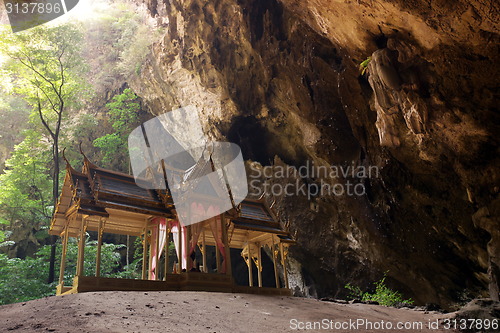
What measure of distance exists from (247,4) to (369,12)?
7765mm

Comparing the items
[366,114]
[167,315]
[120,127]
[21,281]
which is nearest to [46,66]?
[120,127]

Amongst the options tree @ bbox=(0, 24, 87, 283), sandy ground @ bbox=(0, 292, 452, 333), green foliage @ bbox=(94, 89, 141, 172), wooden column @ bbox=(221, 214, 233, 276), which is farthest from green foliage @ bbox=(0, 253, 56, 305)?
green foliage @ bbox=(94, 89, 141, 172)

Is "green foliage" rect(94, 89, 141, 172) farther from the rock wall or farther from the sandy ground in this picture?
the sandy ground

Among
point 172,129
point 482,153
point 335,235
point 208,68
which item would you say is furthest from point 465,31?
point 172,129

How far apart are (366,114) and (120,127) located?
19372mm

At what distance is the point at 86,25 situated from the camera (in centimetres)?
3294

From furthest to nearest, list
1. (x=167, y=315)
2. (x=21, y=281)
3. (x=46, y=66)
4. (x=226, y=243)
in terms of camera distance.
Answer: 1. (x=46, y=66)
2. (x=21, y=281)
3. (x=226, y=243)
4. (x=167, y=315)

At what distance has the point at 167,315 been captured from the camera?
5898mm

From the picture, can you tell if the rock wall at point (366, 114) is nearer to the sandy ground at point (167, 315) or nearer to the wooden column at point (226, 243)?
the sandy ground at point (167, 315)

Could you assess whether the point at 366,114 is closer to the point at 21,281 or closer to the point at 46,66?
the point at 21,281

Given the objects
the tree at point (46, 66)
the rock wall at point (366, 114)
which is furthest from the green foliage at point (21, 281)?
the rock wall at point (366, 114)

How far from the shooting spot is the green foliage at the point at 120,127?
25.8 m

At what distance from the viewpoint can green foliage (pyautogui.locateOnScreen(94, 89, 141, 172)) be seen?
25.8 m

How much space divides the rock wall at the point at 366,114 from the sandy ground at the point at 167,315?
506cm
